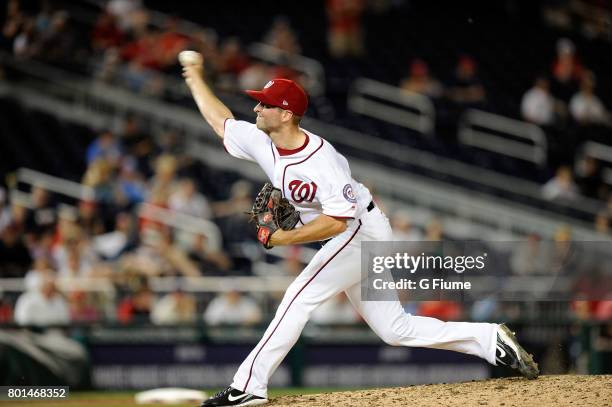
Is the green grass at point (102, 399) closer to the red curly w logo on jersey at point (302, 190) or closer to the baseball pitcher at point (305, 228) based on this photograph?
the baseball pitcher at point (305, 228)

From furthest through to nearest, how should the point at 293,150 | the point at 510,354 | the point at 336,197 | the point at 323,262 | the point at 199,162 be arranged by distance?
the point at 199,162 < the point at 510,354 < the point at 323,262 < the point at 293,150 < the point at 336,197

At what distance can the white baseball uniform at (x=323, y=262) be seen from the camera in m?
6.79

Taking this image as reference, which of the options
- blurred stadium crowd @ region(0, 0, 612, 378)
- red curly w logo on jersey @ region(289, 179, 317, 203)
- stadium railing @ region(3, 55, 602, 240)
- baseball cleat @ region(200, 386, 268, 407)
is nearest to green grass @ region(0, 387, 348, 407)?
blurred stadium crowd @ region(0, 0, 612, 378)

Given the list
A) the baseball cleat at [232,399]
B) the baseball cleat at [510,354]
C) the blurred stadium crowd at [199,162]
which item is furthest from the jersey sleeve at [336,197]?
the blurred stadium crowd at [199,162]

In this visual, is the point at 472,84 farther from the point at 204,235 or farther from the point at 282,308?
the point at 282,308

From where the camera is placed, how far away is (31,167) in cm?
1454

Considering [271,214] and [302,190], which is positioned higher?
[302,190]

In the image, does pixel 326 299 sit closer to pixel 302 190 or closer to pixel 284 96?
pixel 302 190

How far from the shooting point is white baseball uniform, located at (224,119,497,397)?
6.79 meters

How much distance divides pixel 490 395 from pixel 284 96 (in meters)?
2.13

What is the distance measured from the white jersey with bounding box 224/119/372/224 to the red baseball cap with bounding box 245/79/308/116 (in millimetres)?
192

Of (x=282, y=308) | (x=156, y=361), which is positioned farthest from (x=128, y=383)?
(x=282, y=308)

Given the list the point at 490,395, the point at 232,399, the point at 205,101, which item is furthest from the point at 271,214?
the point at 490,395

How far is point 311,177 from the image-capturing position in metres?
6.76
